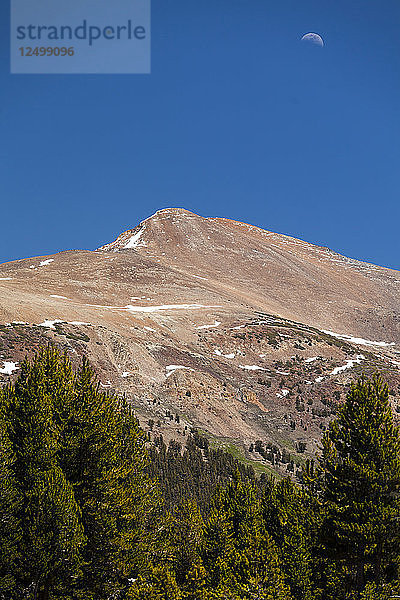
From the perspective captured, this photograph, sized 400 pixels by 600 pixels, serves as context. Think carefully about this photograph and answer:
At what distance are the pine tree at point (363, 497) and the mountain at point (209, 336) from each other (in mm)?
19808

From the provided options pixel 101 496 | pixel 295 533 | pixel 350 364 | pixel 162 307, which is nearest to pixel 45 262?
pixel 162 307

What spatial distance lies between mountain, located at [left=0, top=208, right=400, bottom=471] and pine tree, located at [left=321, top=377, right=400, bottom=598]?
19.8 meters

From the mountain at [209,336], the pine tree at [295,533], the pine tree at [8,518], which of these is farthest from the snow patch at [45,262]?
the pine tree at [8,518]

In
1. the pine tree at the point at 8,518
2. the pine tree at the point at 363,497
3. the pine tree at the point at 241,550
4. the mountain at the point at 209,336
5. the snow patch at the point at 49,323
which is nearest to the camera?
the pine tree at the point at 8,518

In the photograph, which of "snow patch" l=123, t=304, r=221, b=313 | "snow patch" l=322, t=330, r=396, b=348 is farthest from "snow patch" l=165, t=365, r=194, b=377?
"snow patch" l=322, t=330, r=396, b=348

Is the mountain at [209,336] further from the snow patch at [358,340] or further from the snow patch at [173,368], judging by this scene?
the snow patch at [358,340]

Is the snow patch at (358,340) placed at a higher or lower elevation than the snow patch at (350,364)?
lower

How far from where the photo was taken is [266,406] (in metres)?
44.8

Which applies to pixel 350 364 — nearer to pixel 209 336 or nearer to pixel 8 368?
pixel 209 336

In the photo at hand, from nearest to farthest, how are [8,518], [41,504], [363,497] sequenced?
[8,518] → [41,504] → [363,497]

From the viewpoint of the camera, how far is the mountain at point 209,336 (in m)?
40.2

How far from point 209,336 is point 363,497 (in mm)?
43951

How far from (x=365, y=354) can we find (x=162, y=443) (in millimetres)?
40989

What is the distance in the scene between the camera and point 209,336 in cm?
5788
